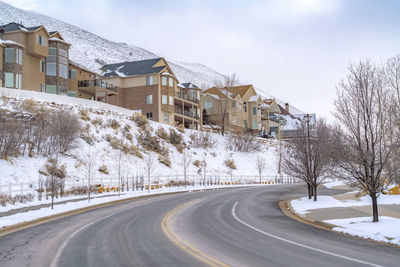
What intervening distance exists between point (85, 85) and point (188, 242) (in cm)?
4882

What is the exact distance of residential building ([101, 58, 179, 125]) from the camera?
5953cm

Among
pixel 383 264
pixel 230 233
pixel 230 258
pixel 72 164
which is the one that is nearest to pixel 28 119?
pixel 72 164

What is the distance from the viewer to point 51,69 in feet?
169

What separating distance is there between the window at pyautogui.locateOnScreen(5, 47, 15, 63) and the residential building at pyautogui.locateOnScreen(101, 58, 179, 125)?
682 inches

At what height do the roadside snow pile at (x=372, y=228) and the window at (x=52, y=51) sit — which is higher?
the window at (x=52, y=51)

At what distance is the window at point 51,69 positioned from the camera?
169 feet

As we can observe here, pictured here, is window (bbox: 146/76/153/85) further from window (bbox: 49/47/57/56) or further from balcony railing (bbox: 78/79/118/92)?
window (bbox: 49/47/57/56)

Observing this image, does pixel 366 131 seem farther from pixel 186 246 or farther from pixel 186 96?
pixel 186 96

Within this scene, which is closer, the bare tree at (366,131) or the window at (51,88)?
the bare tree at (366,131)

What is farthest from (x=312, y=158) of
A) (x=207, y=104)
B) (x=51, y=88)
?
(x=207, y=104)

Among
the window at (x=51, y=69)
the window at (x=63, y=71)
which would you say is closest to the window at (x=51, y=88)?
the window at (x=51, y=69)

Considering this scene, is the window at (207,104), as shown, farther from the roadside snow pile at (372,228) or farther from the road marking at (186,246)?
the roadside snow pile at (372,228)

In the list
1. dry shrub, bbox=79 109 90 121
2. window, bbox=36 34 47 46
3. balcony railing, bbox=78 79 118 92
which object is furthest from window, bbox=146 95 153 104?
dry shrub, bbox=79 109 90 121

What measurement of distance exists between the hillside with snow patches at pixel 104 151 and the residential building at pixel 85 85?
8026mm
